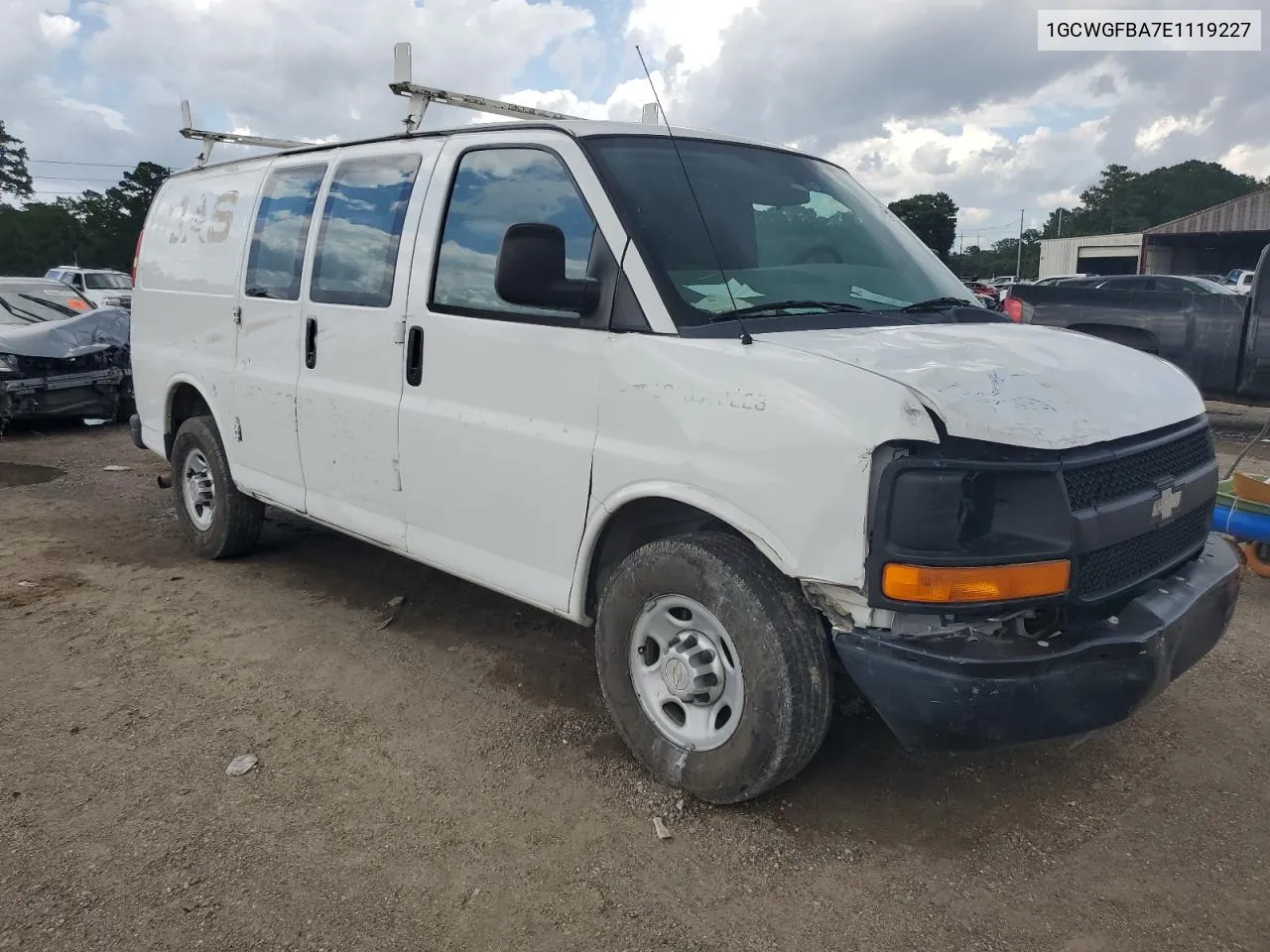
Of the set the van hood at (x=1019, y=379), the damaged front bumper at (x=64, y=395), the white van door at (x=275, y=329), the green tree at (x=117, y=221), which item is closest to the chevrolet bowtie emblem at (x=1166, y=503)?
the van hood at (x=1019, y=379)

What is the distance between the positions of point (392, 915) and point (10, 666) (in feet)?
8.66

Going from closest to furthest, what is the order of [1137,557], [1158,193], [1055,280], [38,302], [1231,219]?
[1137,557]
[38,302]
[1055,280]
[1231,219]
[1158,193]

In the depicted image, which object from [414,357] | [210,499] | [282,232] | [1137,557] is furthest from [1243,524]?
[210,499]

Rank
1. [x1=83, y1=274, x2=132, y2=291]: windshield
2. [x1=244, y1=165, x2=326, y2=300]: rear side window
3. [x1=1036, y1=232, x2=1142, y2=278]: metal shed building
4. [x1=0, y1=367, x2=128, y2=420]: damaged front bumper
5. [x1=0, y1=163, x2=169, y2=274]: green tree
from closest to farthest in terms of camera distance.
→ [x1=244, y1=165, x2=326, y2=300]: rear side window
[x1=0, y1=367, x2=128, y2=420]: damaged front bumper
[x1=83, y1=274, x2=132, y2=291]: windshield
[x1=1036, y1=232, x2=1142, y2=278]: metal shed building
[x1=0, y1=163, x2=169, y2=274]: green tree

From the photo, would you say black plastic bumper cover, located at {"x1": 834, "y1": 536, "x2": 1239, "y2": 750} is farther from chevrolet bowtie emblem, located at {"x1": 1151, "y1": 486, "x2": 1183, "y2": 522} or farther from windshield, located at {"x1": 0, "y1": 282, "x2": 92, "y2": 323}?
windshield, located at {"x1": 0, "y1": 282, "x2": 92, "y2": 323}

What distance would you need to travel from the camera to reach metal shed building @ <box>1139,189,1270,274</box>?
136ft

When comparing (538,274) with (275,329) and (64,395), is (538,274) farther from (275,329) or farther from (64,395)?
(64,395)

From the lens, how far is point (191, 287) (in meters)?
5.38

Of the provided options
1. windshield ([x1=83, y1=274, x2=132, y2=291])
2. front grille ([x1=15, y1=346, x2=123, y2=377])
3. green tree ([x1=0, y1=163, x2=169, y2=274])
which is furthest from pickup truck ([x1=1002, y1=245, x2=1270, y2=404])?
green tree ([x1=0, y1=163, x2=169, y2=274])

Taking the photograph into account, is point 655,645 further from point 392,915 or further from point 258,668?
point 258,668

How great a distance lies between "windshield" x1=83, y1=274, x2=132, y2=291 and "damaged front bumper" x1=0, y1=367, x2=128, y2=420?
15.8 meters

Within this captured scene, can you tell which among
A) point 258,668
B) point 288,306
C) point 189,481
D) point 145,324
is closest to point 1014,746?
point 258,668

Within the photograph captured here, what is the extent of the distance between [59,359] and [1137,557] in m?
10.7

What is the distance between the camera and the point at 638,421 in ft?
9.86
